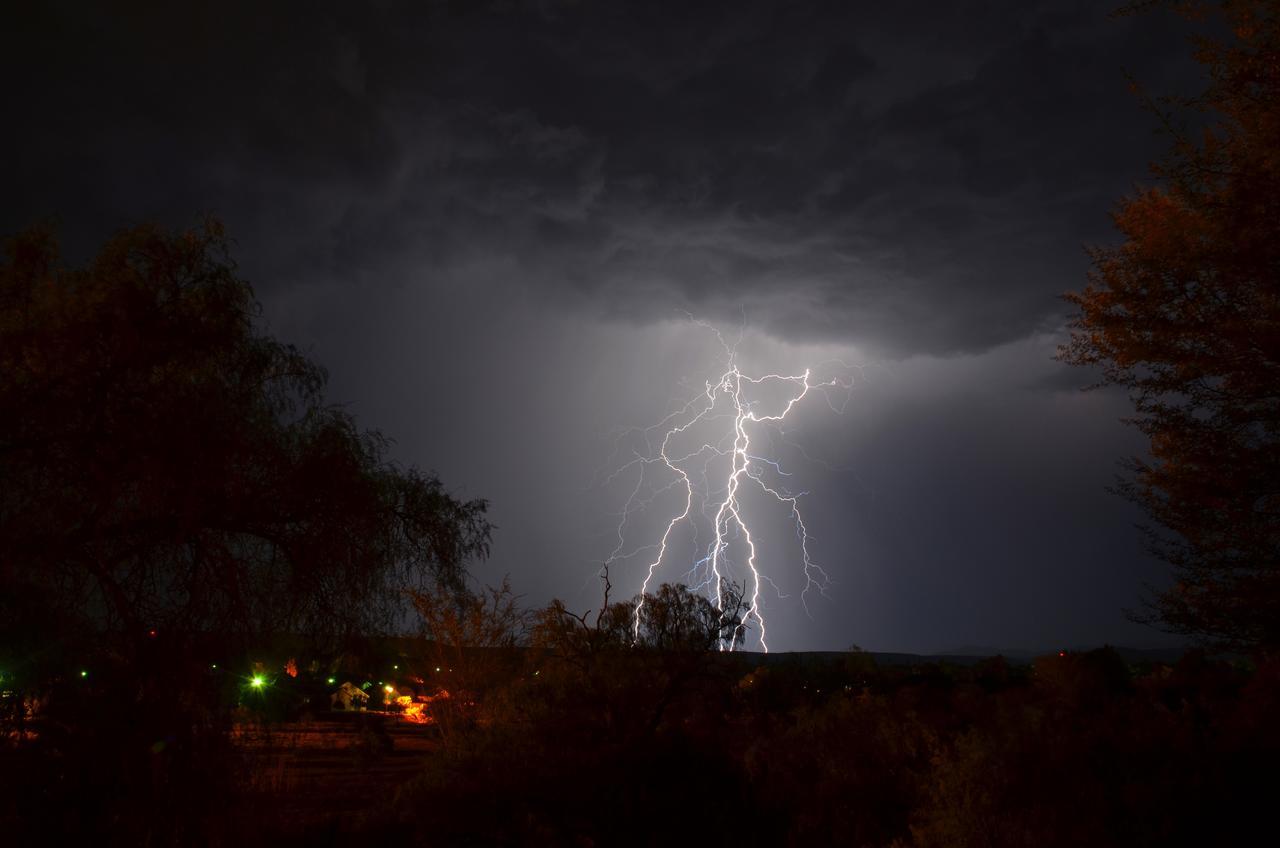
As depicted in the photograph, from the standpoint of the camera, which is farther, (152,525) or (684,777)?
(684,777)

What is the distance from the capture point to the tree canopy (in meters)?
7.35

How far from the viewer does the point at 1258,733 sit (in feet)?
27.2

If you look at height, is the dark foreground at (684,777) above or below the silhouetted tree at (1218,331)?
below

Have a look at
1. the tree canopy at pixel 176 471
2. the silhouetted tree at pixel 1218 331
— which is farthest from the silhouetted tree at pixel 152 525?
the silhouetted tree at pixel 1218 331

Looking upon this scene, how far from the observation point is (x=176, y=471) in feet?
25.0

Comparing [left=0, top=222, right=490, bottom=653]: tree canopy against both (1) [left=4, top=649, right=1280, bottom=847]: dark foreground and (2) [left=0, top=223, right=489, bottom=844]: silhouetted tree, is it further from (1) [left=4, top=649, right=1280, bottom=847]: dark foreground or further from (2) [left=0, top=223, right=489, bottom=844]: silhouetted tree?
(1) [left=4, top=649, right=1280, bottom=847]: dark foreground

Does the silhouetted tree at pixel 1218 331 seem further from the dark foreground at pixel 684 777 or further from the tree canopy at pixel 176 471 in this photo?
the tree canopy at pixel 176 471

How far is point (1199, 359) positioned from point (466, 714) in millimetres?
16764

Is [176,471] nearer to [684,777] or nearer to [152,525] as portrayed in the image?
[152,525]

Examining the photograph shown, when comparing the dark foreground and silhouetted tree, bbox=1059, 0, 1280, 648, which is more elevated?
silhouetted tree, bbox=1059, 0, 1280, 648

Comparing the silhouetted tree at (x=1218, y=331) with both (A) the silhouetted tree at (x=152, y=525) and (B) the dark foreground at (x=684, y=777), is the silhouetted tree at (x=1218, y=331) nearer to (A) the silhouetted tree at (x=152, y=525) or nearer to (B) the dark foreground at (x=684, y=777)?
(B) the dark foreground at (x=684, y=777)

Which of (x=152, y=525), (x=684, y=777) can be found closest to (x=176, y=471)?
(x=152, y=525)

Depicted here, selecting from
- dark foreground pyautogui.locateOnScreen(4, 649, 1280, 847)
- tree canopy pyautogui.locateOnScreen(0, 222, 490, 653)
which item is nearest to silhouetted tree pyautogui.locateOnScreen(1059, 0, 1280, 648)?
dark foreground pyautogui.locateOnScreen(4, 649, 1280, 847)

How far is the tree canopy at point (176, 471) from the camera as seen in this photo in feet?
24.1
